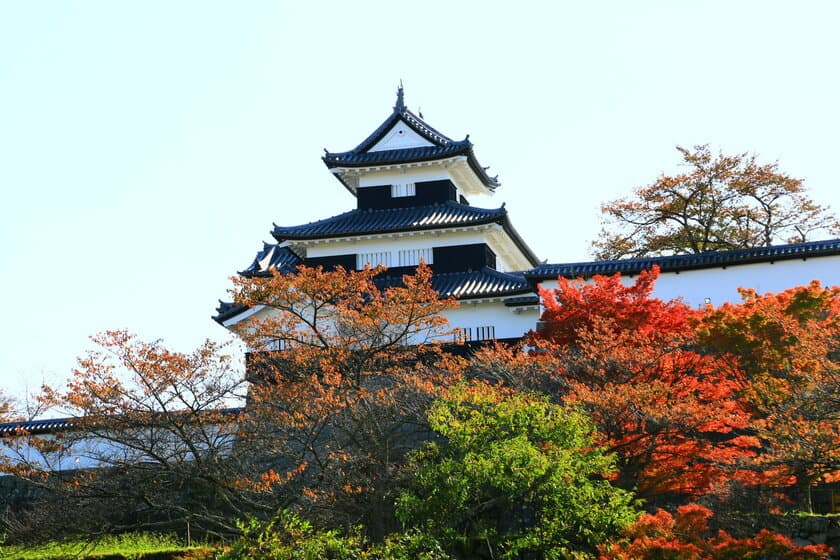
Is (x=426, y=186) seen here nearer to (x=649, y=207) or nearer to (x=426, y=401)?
(x=649, y=207)

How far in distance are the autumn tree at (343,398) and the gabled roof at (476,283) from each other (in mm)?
6858

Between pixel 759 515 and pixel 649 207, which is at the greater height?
pixel 649 207

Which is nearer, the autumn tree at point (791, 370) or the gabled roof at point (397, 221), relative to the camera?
the autumn tree at point (791, 370)

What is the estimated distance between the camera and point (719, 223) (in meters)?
35.4

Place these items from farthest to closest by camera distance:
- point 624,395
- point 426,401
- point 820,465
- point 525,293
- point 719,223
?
point 719,223 < point 525,293 < point 426,401 < point 624,395 < point 820,465

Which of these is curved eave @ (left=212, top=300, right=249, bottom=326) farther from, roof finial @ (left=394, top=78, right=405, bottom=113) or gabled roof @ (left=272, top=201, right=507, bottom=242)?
roof finial @ (left=394, top=78, right=405, bottom=113)

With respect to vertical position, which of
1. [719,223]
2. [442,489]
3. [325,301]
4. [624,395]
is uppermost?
[719,223]

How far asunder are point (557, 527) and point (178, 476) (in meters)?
6.56

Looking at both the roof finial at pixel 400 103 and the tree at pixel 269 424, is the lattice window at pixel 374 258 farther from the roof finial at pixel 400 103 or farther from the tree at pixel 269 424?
the tree at pixel 269 424

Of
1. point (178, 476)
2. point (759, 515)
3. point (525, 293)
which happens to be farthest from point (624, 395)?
point (525, 293)

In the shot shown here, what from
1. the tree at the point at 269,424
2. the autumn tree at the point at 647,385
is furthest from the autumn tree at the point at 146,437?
the autumn tree at the point at 647,385

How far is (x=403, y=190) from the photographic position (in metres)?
29.6

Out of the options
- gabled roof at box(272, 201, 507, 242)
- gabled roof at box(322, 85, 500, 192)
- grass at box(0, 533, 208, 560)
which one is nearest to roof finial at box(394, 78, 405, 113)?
gabled roof at box(322, 85, 500, 192)

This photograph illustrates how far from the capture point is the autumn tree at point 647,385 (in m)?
15.5
